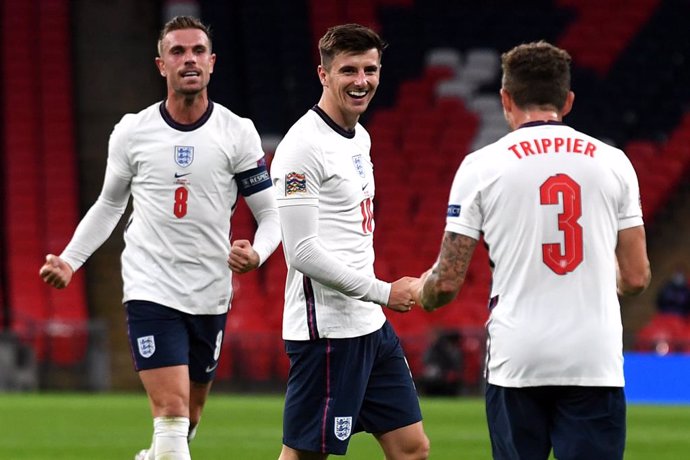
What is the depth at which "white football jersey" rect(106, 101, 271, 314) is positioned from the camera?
667 cm

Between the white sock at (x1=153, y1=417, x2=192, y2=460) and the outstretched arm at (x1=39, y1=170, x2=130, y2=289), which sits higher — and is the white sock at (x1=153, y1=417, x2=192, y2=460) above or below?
below

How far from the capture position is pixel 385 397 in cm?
585

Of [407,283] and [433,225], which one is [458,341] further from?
[407,283]

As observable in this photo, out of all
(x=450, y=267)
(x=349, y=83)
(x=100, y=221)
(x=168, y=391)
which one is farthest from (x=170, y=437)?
(x=450, y=267)

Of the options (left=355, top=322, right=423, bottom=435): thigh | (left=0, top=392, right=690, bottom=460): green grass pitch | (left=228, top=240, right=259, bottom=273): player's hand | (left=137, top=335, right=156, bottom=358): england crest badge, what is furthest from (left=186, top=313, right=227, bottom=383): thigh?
(left=0, top=392, right=690, bottom=460): green grass pitch

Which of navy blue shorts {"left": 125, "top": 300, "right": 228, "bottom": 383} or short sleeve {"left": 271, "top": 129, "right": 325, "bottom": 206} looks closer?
short sleeve {"left": 271, "top": 129, "right": 325, "bottom": 206}

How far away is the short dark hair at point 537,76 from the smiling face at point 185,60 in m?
2.48

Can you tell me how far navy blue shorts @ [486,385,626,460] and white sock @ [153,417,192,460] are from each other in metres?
2.19

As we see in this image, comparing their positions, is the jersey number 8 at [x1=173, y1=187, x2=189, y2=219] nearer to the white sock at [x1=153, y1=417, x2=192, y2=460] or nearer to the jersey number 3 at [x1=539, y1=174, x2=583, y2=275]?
the white sock at [x1=153, y1=417, x2=192, y2=460]

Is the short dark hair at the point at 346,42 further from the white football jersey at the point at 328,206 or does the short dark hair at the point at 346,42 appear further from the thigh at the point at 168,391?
the thigh at the point at 168,391

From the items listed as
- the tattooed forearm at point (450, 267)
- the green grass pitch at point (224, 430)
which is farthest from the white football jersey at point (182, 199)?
the green grass pitch at point (224, 430)

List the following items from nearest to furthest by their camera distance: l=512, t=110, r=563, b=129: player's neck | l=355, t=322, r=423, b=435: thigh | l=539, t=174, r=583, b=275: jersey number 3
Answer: l=539, t=174, r=583, b=275: jersey number 3, l=512, t=110, r=563, b=129: player's neck, l=355, t=322, r=423, b=435: thigh

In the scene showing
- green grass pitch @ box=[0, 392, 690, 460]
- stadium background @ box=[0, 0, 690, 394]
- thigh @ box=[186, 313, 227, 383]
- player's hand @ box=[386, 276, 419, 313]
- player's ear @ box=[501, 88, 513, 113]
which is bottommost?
green grass pitch @ box=[0, 392, 690, 460]

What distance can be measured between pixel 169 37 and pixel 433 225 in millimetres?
14411
